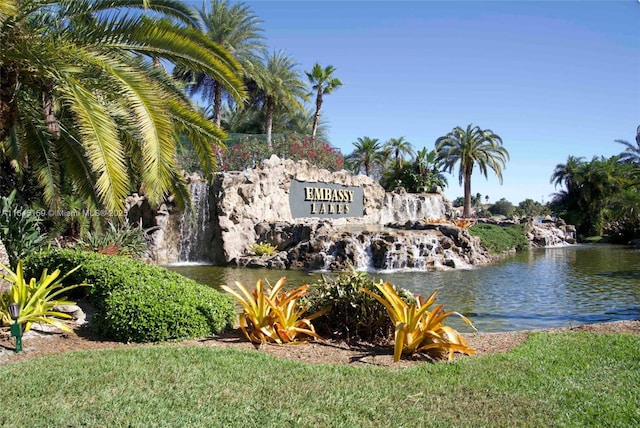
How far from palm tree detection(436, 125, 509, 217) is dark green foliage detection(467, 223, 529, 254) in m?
11.4

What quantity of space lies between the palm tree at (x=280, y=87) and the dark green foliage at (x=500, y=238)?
14487 mm

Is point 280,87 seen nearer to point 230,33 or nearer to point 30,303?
point 230,33

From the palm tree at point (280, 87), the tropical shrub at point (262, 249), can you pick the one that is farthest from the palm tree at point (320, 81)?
the tropical shrub at point (262, 249)

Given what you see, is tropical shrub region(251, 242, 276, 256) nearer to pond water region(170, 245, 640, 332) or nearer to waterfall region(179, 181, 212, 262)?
pond water region(170, 245, 640, 332)

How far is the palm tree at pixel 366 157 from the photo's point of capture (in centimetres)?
5322

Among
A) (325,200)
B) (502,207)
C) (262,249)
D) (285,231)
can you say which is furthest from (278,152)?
(502,207)

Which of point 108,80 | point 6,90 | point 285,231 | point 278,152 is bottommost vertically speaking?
point 285,231

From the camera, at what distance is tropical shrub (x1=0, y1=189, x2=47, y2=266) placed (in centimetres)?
1008

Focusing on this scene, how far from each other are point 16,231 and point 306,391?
8.56m

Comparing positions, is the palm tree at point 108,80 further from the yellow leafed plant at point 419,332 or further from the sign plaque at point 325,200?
the sign plaque at point 325,200

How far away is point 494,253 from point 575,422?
21.6 metres

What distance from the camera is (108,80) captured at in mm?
8125

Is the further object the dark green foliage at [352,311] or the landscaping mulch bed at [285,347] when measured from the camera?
the dark green foliage at [352,311]

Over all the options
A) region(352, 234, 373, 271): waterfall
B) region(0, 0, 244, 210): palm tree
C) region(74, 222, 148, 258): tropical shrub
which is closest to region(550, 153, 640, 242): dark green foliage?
region(352, 234, 373, 271): waterfall
